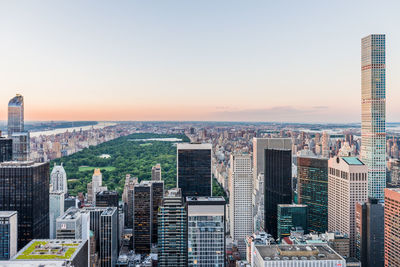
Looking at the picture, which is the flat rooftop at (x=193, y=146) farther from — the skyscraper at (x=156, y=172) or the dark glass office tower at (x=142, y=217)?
the skyscraper at (x=156, y=172)

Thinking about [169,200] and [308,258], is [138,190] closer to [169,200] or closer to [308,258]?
[169,200]

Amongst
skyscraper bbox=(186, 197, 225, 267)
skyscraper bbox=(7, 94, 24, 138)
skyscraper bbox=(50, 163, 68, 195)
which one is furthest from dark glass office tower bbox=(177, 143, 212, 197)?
skyscraper bbox=(7, 94, 24, 138)

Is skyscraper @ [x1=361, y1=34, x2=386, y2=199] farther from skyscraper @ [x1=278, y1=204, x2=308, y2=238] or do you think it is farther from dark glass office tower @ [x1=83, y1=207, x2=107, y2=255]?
dark glass office tower @ [x1=83, y1=207, x2=107, y2=255]

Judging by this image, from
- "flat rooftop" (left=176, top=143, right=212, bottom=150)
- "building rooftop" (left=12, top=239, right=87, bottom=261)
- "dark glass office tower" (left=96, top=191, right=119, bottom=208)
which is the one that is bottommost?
"dark glass office tower" (left=96, top=191, right=119, bottom=208)

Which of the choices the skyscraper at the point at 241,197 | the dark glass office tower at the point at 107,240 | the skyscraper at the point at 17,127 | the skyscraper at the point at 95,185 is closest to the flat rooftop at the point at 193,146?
the skyscraper at the point at 241,197

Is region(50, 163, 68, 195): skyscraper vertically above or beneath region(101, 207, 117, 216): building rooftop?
above

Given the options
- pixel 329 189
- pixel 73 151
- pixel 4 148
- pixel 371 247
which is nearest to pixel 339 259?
pixel 371 247

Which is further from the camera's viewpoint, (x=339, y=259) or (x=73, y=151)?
(x=73, y=151)

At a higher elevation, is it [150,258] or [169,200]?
[169,200]
